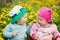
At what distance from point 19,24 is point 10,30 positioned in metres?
0.20

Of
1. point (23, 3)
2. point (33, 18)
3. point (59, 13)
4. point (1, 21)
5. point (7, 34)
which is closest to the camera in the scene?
point (7, 34)

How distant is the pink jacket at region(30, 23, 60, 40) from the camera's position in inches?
196

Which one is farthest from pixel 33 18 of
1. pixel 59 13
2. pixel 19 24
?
pixel 19 24

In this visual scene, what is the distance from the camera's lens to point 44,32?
5.01 meters

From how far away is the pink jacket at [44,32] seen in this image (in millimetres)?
4988

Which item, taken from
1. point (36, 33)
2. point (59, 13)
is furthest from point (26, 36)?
point (59, 13)

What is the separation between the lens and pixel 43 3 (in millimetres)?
9688

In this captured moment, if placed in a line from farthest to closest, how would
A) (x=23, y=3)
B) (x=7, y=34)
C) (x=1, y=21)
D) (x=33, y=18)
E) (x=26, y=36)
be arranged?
1. (x=23, y=3)
2. (x=33, y=18)
3. (x=1, y=21)
4. (x=26, y=36)
5. (x=7, y=34)

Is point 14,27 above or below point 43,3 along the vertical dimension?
above

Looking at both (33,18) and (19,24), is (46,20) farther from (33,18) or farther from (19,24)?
(33,18)

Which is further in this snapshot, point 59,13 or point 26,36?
point 59,13

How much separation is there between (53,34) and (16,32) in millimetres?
657

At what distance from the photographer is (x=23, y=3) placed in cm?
930

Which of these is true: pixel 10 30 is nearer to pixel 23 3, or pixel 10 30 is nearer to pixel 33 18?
pixel 33 18
